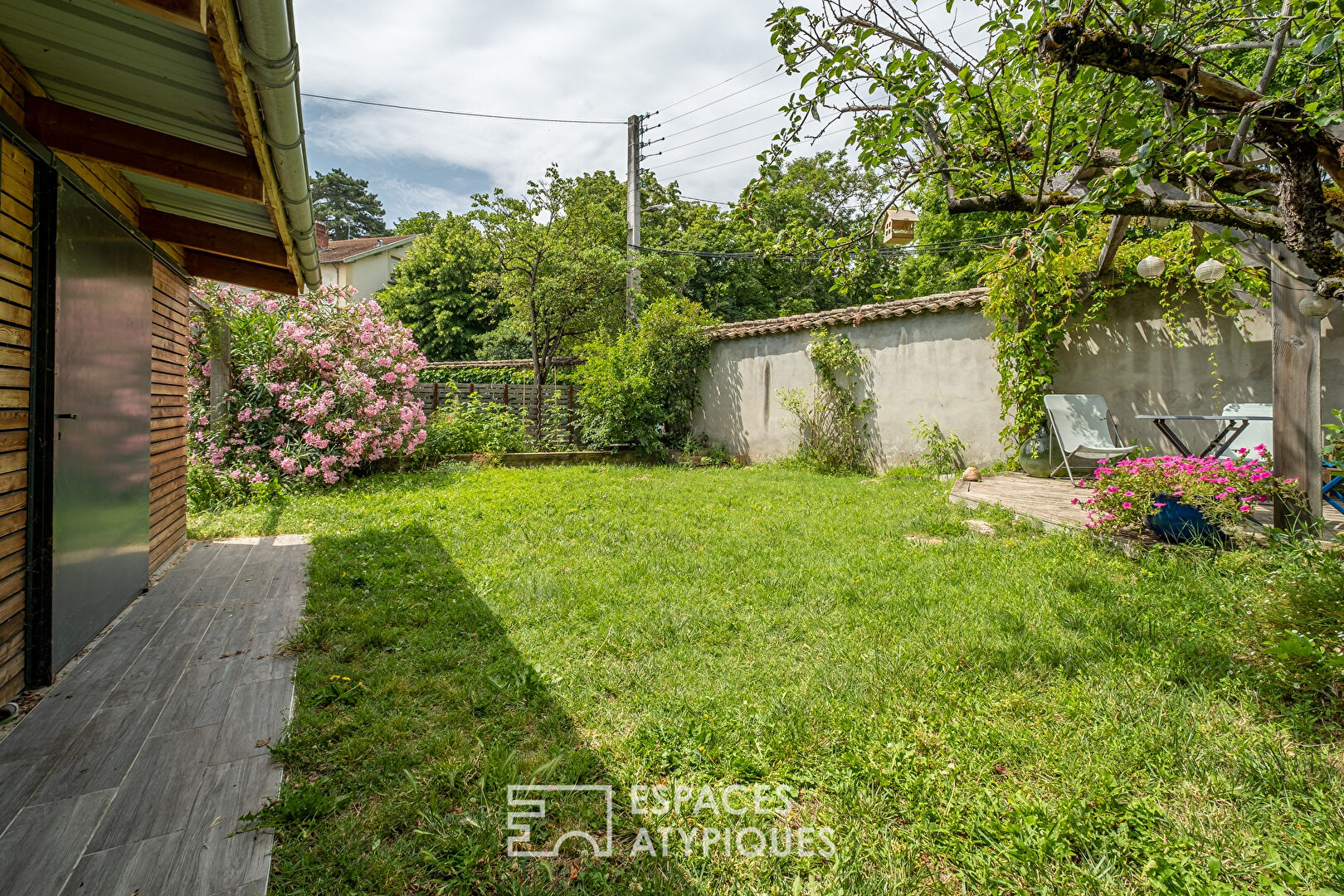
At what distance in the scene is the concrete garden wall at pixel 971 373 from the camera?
643cm

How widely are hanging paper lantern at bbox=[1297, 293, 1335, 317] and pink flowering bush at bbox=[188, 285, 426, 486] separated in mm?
→ 8604

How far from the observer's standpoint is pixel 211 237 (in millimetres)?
4086

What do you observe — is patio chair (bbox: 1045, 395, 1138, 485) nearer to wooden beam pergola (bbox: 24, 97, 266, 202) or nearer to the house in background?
wooden beam pergola (bbox: 24, 97, 266, 202)

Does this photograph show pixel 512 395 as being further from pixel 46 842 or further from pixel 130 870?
pixel 130 870

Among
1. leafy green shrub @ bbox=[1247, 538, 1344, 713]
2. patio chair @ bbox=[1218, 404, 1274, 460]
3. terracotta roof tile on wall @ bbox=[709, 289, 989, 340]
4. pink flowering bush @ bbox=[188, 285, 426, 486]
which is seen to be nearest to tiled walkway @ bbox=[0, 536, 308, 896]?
leafy green shrub @ bbox=[1247, 538, 1344, 713]

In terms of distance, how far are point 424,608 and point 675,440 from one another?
7988 millimetres

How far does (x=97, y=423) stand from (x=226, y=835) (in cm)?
250

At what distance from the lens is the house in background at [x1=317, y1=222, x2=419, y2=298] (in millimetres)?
21531

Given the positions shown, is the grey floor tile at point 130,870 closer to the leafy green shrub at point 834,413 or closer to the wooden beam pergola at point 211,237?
the wooden beam pergola at point 211,237

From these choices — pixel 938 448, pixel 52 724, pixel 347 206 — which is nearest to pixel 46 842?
pixel 52 724

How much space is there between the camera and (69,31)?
209 cm

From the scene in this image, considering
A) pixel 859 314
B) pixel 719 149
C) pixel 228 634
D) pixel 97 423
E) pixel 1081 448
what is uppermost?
pixel 719 149

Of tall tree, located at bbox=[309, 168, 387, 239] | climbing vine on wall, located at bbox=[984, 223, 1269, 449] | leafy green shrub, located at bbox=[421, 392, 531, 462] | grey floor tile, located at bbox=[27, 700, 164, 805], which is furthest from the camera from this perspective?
tall tree, located at bbox=[309, 168, 387, 239]

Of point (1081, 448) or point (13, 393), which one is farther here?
point (1081, 448)
